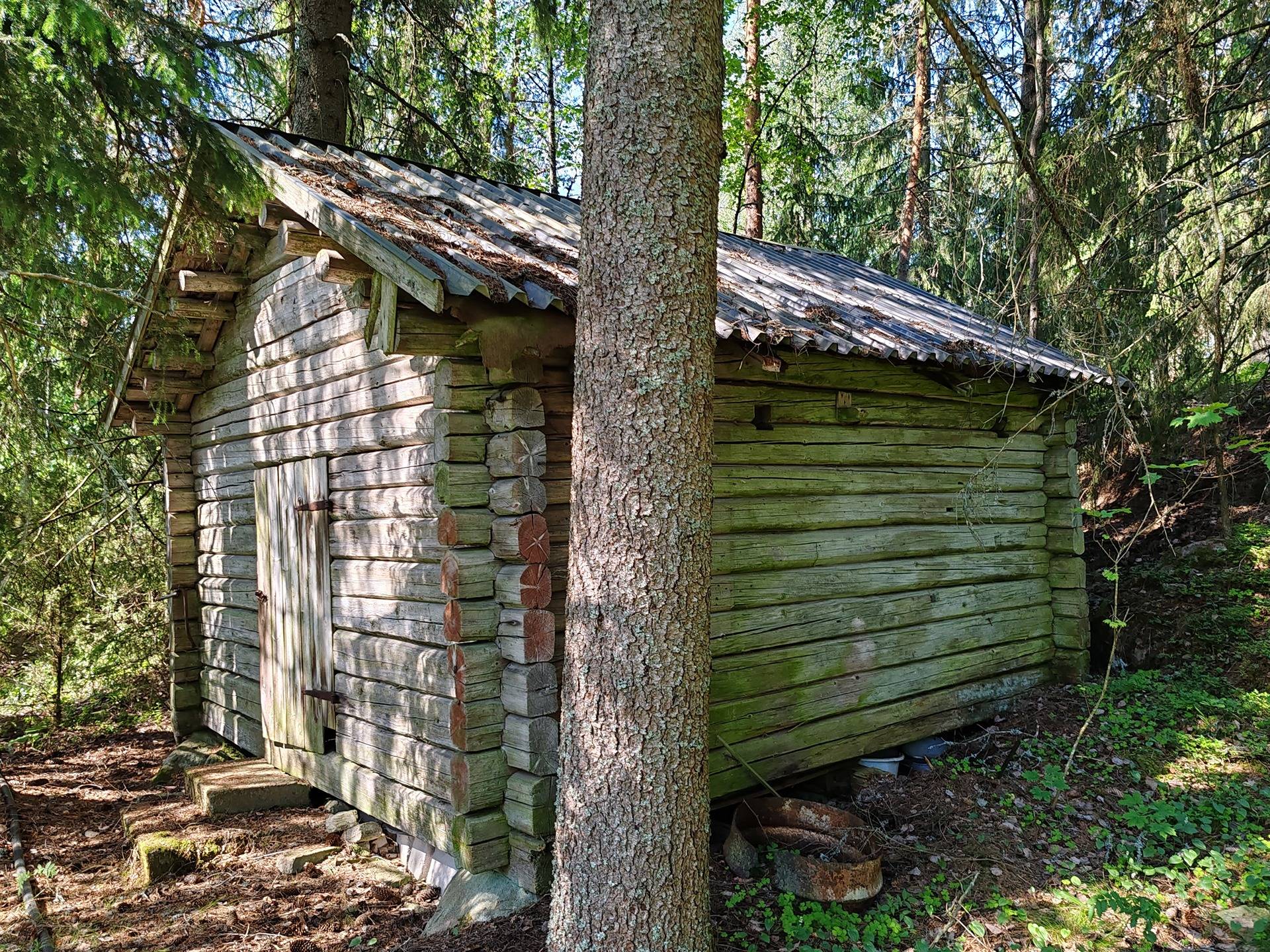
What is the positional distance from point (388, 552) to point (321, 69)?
6.87 metres

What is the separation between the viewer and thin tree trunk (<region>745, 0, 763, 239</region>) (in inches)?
599

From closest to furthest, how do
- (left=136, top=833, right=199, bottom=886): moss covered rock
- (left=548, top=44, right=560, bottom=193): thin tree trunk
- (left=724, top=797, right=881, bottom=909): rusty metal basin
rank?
(left=724, top=797, right=881, bottom=909): rusty metal basin → (left=136, top=833, right=199, bottom=886): moss covered rock → (left=548, top=44, right=560, bottom=193): thin tree trunk

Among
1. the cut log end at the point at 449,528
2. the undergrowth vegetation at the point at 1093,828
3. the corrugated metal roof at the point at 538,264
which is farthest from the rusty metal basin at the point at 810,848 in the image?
the corrugated metal roof at the point at 538,264

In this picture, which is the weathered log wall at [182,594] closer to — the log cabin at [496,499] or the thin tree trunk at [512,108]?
the log cabin at [496,499]

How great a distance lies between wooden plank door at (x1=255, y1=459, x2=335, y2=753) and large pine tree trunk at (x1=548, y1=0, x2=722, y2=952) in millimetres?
3117

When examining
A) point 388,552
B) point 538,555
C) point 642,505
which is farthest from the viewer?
point 388,552

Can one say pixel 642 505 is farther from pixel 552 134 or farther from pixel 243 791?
pixel 552 134

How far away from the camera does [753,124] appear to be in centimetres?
1580

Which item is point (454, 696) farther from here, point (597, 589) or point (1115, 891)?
point (1115, 891)

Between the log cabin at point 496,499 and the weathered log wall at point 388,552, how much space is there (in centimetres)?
2

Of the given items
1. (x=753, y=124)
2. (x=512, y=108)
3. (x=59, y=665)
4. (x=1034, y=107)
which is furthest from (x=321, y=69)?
(x=753, y=124)

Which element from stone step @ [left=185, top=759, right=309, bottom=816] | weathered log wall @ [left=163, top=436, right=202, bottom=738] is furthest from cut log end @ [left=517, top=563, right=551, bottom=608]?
weathered log wall @ [left=163, top=436, right=202, bottom=738]

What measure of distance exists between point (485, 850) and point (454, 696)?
845 millimetres

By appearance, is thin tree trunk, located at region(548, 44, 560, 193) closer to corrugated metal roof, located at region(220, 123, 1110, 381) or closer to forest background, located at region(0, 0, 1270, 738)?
forest background, located at region(0, 0, 1270, 738)
